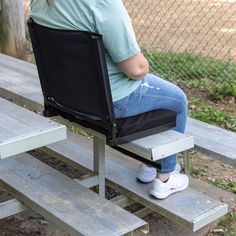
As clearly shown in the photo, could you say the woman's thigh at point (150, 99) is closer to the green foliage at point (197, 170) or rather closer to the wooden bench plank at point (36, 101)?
the wooden bench plank at point (36, 101)

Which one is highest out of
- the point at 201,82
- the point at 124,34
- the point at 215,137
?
the point at 124,34

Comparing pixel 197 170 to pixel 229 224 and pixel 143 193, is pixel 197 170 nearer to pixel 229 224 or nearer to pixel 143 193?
pixel 229 224

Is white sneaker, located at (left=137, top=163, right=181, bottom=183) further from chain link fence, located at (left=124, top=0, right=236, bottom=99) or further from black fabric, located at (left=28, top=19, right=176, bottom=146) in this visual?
chain link fence, located at (left=124, top=0, right=236, bottom=99)

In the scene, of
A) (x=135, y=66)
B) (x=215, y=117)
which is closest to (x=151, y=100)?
(x=135, y=66)

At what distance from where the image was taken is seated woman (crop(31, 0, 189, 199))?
7.59ft

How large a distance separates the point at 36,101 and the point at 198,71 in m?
2.50

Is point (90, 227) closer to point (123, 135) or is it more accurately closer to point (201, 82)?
point (123, 135)

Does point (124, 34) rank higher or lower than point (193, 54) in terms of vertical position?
higher

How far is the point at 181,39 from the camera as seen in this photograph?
22.2 feet

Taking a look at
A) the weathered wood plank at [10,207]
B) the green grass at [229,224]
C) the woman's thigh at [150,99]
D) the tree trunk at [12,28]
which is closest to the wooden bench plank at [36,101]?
the woman's thigh at [150,99]

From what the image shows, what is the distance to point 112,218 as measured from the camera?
99.0 inches

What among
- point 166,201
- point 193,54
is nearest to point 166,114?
point 166,201

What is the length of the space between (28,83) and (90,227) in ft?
4.31

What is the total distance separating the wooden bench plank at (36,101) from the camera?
9.05 ft
